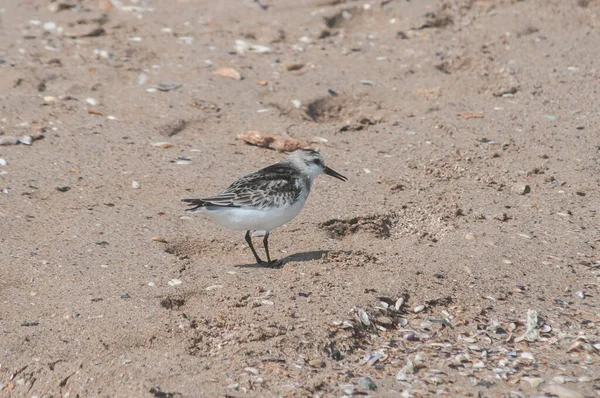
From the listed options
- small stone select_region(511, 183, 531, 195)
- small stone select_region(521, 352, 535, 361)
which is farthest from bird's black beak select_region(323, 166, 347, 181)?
small stone select_region(521, 352, 535, 361)

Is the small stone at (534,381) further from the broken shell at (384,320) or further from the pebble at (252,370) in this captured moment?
the pebble at (252,370)

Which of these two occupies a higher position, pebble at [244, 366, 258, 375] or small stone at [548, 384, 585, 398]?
small stone at [548, 384, 585, 398]

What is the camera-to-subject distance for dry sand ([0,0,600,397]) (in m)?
4.83

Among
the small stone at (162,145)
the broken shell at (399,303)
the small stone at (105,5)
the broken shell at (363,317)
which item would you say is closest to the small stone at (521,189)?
the broken shell at (399,303)

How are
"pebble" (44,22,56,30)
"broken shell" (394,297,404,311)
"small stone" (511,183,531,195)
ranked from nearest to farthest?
"broken shell" (394,297,404,311) → "small stone" (511,183,531,195) → "pebble" (44,22,56,30)

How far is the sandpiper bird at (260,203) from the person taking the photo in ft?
19.2

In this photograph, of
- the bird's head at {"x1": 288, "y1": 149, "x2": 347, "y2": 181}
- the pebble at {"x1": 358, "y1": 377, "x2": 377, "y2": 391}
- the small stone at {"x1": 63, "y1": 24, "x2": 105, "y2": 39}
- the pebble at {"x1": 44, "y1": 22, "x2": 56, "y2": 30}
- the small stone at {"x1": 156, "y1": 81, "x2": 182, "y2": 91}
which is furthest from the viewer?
the pebble at {"x1": 44, "y1": 22, "x2": 56, "y2": 30}

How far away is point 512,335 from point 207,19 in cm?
647

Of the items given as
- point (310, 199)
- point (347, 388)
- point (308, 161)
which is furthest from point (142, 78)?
point (347, 388)

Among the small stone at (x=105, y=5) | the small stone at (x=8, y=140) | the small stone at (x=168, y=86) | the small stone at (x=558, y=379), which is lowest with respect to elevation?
the small stone at (x=8, y=140)

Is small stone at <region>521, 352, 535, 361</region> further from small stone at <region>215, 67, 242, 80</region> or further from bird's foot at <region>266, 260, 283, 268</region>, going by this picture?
small stone at <region>215, 67, 242, 80</region>

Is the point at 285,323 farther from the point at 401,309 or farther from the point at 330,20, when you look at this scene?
the point at 330,20

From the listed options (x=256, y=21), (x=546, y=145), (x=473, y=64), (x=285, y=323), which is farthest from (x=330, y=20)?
(x=285, y=323)

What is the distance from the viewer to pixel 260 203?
5.92 m
